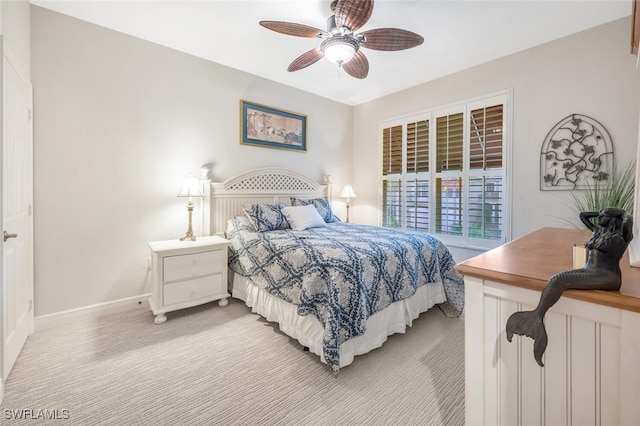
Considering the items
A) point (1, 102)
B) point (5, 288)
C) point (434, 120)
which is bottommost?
point (5, 288)

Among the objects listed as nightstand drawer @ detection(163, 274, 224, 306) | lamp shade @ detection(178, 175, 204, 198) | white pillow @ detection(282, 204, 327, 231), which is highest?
lamp shade @ detection(178, 175, 204, 198)

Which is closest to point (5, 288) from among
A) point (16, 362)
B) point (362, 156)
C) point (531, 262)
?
point (16, 362)

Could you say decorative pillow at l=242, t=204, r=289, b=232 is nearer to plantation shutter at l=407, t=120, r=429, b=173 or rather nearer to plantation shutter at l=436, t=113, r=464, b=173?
plantation shutter at l=407, t=120, r=429, b=173

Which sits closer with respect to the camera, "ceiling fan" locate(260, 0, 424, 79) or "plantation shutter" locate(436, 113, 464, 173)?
"ceiling fan" locate(260, 0, 424, 79)

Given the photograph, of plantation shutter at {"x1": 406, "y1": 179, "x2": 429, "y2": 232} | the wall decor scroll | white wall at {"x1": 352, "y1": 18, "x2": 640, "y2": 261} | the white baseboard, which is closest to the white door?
the white baseboard

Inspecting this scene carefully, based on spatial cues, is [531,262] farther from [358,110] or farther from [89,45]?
[358,110]

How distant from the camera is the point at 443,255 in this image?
2764 mm

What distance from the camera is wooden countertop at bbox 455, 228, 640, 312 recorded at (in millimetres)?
765

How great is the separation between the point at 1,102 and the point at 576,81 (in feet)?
14.9

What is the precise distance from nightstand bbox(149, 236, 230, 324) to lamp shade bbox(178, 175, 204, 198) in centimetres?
49

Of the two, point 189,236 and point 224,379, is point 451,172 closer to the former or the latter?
point 189,236

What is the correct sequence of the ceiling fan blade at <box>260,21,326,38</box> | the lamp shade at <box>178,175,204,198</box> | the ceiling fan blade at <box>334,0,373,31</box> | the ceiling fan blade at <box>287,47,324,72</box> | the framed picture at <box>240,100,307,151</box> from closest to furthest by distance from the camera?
the ceiling fan blade at <box>334,0,373,31</box>, the ceiling fan blade at <box>260,21,326,38</box>, the ceiling fan blade at <box>287,47,324,72</box>, the lamp shade at <box>178,175,204,198</box>, the framed picture at <box>240,100,307,151</box>

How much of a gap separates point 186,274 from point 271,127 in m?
2.24

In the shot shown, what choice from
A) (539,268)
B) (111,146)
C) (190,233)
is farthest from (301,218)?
(539,268)
